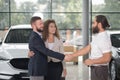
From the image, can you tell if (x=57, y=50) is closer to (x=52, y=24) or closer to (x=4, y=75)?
(x=52, y=24)

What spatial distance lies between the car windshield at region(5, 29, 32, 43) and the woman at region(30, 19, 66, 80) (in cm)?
385

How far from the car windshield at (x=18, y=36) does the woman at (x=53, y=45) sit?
385 centimetres

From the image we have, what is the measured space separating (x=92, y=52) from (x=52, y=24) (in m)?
0.82

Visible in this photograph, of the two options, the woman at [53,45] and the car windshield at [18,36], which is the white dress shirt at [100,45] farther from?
the car windshield at [18,36]

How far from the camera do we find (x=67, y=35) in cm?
2258

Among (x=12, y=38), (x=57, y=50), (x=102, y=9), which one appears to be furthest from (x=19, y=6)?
(x=57, y=50)

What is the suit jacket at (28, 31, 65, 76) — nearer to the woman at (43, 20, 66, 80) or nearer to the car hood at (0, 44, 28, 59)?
the woman at (43, 20, 66, 80)

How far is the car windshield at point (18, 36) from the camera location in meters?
9.95

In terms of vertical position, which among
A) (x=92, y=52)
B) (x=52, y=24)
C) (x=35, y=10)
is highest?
(x=35, y=10)

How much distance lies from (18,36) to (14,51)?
5.10ft

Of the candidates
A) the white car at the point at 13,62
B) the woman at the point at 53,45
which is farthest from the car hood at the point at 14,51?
the woman at the point at 53,45

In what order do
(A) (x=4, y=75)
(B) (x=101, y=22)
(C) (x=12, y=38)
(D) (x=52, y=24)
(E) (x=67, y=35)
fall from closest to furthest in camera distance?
(B) (x=101, y=22) < (D) (x=52, y=24) < (A) (x=4, y=75) < (C) (x=12, y=38) < (E) (x=67, y=35)

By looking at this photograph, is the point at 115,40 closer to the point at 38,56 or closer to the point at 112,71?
the point at 112,71

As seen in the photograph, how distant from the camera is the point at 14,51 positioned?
8.58 meters
